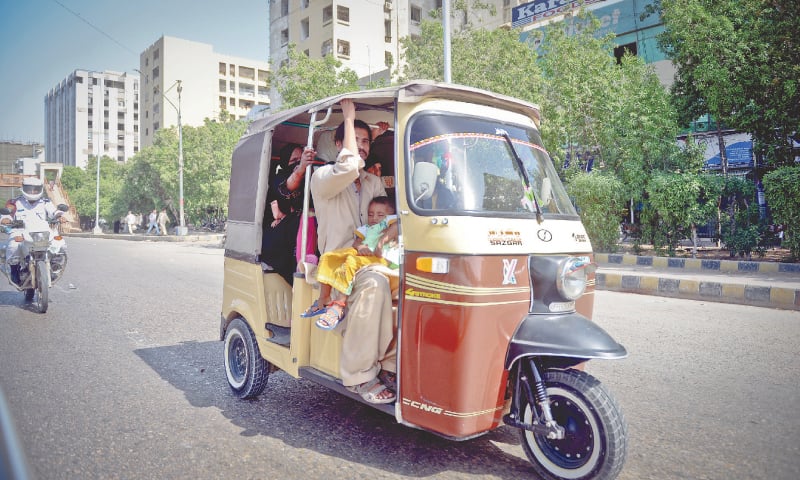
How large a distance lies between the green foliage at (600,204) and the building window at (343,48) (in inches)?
1362

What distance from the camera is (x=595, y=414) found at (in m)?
2.75

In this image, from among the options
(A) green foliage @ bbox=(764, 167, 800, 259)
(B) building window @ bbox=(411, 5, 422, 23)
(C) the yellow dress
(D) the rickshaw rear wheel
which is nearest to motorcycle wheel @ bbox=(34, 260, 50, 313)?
(D) the rickshaw rear wheel

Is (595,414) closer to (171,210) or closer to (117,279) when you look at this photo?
(117,279)

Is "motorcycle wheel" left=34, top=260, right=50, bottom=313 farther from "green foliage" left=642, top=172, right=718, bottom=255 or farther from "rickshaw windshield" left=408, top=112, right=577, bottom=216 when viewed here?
"green foliage" left=642, top=172, right=718, bottom=255

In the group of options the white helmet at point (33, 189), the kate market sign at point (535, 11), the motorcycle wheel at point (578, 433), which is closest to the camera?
the motorcycle wheel at point (578, 433)

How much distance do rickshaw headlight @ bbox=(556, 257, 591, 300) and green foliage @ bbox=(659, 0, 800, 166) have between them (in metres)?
13.3

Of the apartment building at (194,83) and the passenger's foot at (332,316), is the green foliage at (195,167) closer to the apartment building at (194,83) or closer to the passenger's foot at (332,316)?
the apartment building at (194,83)

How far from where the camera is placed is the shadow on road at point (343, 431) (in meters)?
3.20

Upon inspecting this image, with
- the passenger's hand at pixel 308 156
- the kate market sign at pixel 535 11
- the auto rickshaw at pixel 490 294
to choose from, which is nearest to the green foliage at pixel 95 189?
the kate market sign at pixel 535 11

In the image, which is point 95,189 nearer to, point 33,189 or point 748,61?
point 33,189

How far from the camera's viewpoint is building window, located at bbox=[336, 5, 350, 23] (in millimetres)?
46381

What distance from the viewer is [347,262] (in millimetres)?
3434

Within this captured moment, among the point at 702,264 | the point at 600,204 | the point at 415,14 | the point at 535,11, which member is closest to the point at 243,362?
the point at 702,264

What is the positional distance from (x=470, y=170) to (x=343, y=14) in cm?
4788
